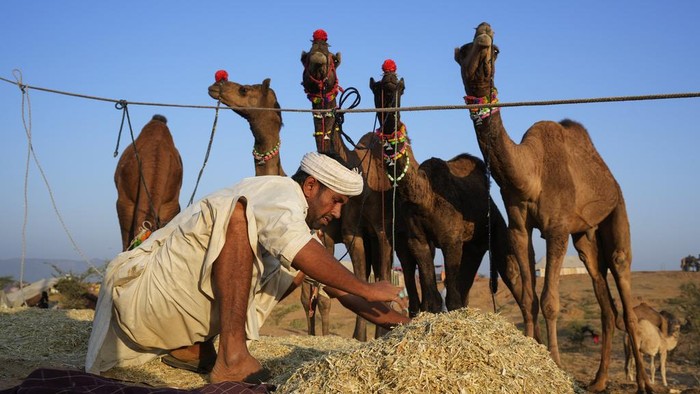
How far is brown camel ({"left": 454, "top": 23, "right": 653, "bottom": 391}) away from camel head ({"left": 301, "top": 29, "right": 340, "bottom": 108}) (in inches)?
76.9

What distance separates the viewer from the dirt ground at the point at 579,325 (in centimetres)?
749

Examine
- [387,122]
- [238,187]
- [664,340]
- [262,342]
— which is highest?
[387,122]

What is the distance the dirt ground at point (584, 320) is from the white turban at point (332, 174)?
1825mm

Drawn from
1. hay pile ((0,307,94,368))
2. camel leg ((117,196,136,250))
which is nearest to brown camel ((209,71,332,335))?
camel leg ((117,196,136,250))

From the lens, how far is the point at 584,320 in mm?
19266

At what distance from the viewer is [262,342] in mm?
6555

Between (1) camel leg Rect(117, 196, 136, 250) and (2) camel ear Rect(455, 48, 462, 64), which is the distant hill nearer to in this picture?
(1) camel leg Rect(117, 196, 136, 250)

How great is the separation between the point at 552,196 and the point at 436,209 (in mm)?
1372

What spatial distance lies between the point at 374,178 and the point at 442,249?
1.70 meters

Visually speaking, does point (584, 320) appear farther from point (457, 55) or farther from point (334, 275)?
point (334, 275)

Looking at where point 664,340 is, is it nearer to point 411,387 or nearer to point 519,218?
point 519,218

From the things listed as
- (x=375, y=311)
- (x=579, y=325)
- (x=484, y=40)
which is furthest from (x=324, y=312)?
(x=579, y=325)

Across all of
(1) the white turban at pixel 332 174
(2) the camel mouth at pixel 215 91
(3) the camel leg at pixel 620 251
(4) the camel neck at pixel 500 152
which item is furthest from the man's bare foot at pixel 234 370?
(2) the camel mouth at pixel 215 91

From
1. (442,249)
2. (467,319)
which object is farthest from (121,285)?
(442,249)
